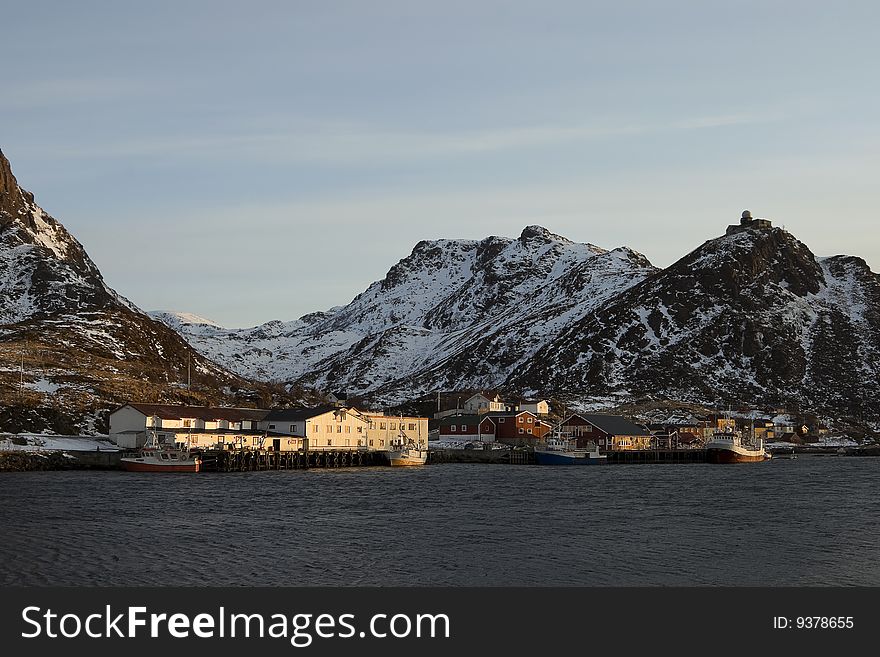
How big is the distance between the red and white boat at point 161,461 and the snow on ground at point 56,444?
9.70m

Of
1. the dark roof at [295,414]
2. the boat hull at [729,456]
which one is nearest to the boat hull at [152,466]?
the dark roof at [295,414]

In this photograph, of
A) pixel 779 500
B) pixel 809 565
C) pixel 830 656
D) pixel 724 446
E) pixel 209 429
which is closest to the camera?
pixel 830 656

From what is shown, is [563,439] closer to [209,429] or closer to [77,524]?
[209,429]

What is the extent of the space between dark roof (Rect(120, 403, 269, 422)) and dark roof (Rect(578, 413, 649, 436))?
59.4 m

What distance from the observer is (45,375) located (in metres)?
165

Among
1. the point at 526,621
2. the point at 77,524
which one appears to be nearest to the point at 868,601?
the point at 526,621

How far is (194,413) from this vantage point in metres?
134

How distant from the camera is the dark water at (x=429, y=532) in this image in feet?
149

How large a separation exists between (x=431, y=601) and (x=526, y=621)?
5.30 metres

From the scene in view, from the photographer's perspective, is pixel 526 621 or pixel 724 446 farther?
pixel 724 446

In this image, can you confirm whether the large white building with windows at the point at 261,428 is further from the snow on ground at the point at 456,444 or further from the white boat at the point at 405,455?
the snow on ground at the point at 456,444

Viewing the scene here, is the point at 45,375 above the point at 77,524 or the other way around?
above

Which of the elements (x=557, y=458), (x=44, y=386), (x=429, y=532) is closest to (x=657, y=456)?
(x=557, y=458)

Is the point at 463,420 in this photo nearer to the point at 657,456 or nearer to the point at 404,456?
the point at 657,456
